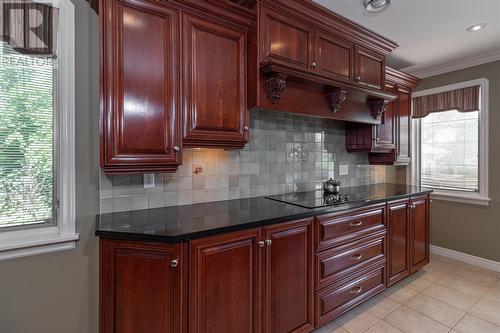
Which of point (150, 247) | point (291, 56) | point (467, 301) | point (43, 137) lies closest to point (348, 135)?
point (291, 56)

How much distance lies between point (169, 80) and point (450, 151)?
3.67 metres

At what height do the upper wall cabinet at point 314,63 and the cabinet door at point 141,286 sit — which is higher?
the upper wall cabinet at point 314,63

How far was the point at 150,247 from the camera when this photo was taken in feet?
4.17

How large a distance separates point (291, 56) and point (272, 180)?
3.59ft

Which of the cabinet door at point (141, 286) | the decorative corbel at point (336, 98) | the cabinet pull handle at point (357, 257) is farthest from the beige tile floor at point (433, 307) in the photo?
the decorative corbel at point (336, 98)

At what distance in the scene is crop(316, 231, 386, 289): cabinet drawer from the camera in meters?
1.82

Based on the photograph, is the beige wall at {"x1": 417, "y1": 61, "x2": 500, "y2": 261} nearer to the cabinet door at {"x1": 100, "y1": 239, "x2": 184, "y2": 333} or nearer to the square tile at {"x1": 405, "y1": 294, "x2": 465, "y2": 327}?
the square tile at {"x1": 405, "y1": 294, "x2": 465, "y2": 327}

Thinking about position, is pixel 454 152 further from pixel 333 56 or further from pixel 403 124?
pixel 333 56

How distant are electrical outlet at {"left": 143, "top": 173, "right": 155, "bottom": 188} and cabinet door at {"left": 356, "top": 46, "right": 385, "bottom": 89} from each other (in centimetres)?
197

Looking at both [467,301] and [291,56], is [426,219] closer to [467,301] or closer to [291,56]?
[467,301]

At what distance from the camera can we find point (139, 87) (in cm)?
142

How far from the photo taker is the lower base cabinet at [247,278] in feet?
4.20

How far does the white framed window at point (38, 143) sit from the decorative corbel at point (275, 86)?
1.23 meters

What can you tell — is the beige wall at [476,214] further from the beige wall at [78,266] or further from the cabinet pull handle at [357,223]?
the beige wall at [78,266]
